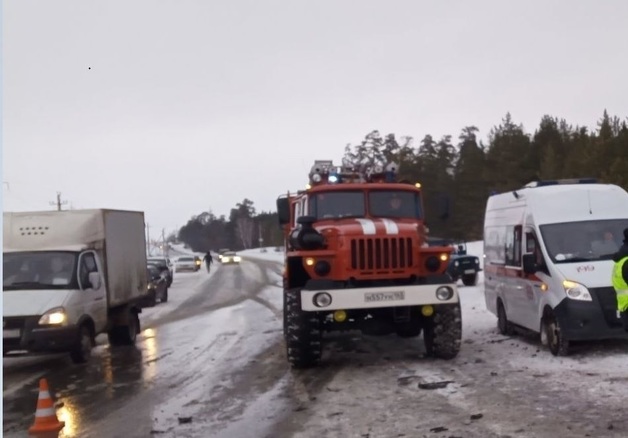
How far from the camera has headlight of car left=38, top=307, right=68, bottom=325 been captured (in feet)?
38.3

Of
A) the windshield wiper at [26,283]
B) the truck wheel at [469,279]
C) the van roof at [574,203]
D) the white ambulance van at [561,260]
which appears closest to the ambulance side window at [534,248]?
the white ambulance van at [561,260]

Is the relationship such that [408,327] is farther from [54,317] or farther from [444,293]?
[54,317]

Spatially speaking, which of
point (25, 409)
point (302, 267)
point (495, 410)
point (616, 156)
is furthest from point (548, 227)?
point (616, 156)

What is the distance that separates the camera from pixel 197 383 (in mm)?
10477

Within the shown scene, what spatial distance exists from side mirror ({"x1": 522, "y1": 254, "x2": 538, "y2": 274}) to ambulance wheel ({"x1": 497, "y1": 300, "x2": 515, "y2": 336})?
2205 millimetres

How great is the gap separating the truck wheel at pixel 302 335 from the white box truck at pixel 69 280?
3632 millimetres

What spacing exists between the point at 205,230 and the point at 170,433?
177 meters

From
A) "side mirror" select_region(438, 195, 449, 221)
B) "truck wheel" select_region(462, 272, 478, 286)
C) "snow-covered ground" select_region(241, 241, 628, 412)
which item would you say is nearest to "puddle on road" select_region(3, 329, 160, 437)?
"snow-covered ground" select_region(241, 241, 628, 412)

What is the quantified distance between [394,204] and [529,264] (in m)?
2.33

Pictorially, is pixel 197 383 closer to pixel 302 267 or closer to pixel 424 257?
pixel 302 267

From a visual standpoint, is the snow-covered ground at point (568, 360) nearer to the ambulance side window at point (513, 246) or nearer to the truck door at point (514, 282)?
the truck door at point (514, 282)

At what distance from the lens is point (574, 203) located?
1209 cm

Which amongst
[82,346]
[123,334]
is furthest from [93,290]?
[123,334]

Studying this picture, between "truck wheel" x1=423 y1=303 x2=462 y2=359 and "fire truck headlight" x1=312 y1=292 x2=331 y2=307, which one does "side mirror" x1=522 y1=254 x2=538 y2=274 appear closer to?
"truck wheel" x1=423 y1=303 x2=462 y2=359
